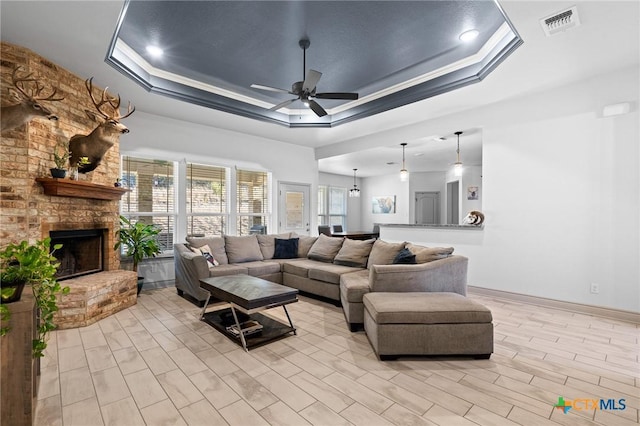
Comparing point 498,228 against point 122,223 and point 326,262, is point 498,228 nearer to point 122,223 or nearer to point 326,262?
point 326,262

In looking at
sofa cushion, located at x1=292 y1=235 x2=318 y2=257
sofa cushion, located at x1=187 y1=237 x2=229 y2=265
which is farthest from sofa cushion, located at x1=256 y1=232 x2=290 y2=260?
sofa cushion, located at x1=187 y1=237 x2=229 y2=265

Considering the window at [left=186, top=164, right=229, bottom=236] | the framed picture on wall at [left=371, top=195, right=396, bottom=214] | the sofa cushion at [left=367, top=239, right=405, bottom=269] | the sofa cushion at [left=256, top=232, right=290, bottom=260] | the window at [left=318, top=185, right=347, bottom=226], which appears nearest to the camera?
the sofa cushion at [left=367, top=239, right=405, bottom=269]

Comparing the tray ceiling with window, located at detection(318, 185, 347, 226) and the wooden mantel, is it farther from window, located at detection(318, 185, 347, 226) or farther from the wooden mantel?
window, located at detection(318, 185, 347, 226)

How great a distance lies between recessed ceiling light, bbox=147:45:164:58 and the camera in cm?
344

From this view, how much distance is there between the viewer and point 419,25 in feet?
9.87

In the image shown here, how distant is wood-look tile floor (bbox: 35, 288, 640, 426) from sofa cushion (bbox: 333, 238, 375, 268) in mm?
1190

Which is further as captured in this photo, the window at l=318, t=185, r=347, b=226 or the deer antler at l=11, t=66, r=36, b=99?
the window at l=318, t=185, r=347, b=226

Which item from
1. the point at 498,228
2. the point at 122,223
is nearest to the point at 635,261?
the point at 498,228

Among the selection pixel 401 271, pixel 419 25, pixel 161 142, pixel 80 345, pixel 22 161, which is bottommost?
pixel 80 345

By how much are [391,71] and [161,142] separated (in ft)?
12.6

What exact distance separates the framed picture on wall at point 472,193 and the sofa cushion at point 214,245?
6815 mm

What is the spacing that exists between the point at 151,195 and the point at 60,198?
5.22 feet

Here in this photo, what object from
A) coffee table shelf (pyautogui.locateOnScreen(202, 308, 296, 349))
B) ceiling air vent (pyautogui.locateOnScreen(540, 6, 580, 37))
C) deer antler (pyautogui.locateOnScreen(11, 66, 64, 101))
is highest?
ceiling air vent (pyautogui.locateOnScreen(540, 6, 580, 37))

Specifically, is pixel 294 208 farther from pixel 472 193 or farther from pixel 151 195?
pixel 472 193
